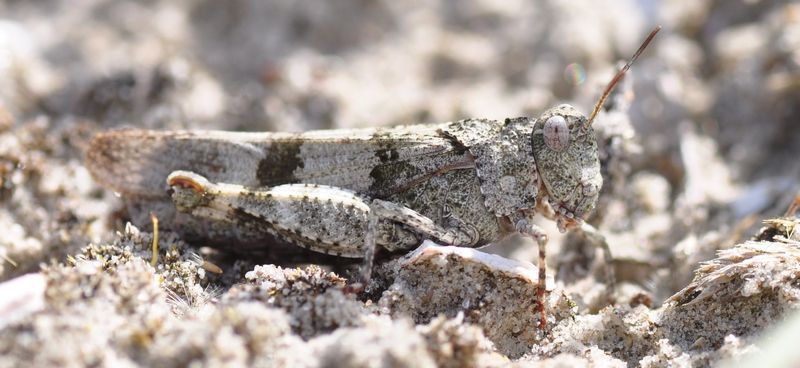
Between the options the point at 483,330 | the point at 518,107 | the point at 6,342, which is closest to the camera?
the point at 6,342

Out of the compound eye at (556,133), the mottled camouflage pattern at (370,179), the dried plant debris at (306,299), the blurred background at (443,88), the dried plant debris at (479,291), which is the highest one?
the blurred background at (443,88)

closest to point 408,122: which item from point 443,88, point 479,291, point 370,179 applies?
point 443,88

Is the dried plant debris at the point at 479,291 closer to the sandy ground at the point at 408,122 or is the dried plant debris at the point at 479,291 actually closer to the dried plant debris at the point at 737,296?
the sandy ground at the point at 408,122

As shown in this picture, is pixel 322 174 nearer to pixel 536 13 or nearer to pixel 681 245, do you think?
pixel 681 245

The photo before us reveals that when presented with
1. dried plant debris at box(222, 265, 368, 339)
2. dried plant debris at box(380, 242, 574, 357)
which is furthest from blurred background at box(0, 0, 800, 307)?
dried plant debris at box(222, 265, 368, 339)

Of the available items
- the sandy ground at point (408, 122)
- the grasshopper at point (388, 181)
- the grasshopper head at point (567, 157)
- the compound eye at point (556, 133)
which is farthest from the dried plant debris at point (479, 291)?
the compound eye at point (556, 133)

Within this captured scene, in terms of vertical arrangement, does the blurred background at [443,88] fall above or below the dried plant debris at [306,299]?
above

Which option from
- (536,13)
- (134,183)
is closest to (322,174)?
(134,183)
